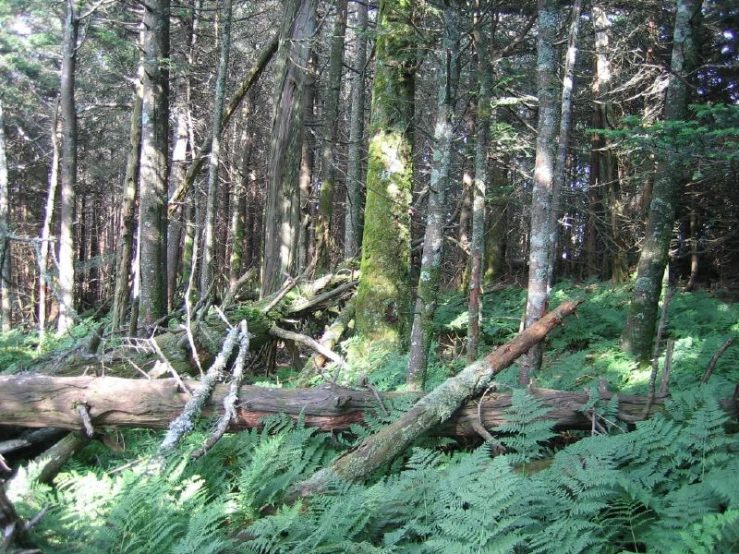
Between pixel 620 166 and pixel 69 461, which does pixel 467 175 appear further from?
pixel 69 461

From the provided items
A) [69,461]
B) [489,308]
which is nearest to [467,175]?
[489,308]


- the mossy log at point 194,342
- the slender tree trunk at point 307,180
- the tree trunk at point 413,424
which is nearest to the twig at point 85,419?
the mossy log at point 194,342

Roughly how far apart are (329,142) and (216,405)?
9.06 m

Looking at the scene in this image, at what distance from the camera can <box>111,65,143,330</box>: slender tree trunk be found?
8062 millimetres

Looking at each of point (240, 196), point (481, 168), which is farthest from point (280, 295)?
point (240, 196)

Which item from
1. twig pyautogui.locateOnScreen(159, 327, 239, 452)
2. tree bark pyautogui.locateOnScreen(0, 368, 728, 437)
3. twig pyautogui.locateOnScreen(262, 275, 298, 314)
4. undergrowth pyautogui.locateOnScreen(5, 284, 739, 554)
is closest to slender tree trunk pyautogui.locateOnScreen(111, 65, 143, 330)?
twig pyautogui.locateOnScreen(262, 275, 298, 314)

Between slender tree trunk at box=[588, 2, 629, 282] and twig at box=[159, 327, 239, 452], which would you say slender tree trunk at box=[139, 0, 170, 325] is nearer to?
twig at box=[159, 327, 239, 452]

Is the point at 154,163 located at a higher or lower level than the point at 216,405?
higher

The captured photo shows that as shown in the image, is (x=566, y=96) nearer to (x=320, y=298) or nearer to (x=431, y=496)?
(x=320, y=298)

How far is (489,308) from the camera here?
12.6m

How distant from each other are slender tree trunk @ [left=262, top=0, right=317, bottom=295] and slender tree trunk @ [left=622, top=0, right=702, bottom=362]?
6377mm

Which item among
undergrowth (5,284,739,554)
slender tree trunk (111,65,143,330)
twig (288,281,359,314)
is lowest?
undergrowth (5,284,739,554)

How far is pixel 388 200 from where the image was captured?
7645mm

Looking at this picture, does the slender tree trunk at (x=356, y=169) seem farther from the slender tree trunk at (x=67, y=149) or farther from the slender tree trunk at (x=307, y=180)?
the slender tree trunk at (x=67, y=149)
